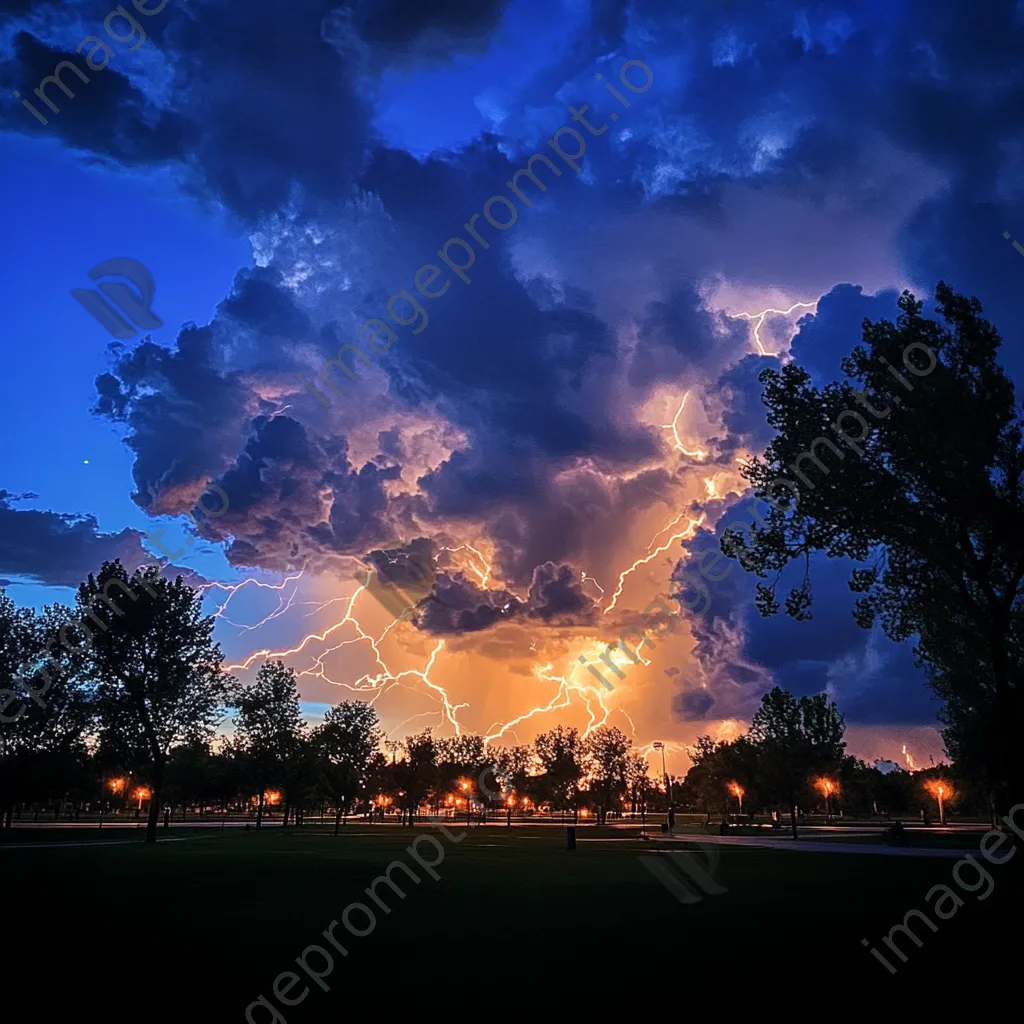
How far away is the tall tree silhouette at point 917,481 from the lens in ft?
89.4

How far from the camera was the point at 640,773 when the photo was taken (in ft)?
449

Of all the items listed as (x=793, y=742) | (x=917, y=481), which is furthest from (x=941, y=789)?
(x=917, y=481)

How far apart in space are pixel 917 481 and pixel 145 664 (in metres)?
47.3

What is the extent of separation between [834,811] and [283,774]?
12148 cm

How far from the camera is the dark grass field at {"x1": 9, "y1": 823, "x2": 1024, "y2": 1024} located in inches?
Result: 348

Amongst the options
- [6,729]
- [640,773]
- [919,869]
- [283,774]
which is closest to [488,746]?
[640,773]

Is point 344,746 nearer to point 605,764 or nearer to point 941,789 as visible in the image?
point 605,764

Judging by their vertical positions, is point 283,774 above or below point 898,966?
above

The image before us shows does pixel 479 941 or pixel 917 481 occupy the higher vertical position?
pixel 917 481

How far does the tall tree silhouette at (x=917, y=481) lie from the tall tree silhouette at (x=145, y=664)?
38967 mm

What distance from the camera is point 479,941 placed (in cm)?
1208

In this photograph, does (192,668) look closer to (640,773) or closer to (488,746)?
(488,746)

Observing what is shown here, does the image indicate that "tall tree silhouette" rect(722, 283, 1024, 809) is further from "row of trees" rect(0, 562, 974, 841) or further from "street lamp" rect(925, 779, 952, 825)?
"street lamp" rect(925, 779, 952, 825)

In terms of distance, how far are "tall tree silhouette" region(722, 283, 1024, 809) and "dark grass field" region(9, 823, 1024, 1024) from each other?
33.5 feet
